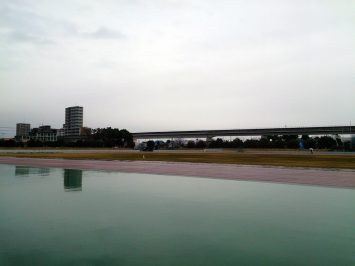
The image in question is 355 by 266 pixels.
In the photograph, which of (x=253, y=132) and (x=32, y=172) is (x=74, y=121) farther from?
(x=32, y=172)

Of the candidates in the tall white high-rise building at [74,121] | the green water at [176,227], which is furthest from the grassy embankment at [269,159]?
the tall white high-rise building at [74,121]

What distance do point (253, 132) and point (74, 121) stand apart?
122 m

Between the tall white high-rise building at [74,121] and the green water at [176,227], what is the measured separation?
189 m

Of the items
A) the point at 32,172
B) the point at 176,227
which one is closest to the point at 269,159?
the point at 32,172

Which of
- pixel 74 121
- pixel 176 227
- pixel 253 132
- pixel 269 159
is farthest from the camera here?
pixel 74 121

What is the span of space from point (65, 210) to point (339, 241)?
684cm

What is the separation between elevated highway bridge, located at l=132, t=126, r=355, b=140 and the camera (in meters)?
101

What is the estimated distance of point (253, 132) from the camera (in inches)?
4569

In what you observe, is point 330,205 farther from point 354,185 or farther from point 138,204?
point 138,204

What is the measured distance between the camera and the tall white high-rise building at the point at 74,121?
629 ft

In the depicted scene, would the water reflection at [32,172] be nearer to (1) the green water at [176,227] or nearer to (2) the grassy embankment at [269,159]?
(1) the green water at [176,227]

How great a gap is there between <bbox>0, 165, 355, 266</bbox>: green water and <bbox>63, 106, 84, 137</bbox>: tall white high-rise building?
18888 centimetres

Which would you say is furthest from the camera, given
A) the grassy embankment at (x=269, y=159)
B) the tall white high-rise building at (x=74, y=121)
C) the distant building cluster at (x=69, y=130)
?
the tall white high-rise building at (x=74, y=121)

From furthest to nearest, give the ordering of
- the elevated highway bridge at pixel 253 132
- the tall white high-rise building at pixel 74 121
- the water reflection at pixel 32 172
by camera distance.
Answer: the tall white high-rise building at pixel 74 121, the elevated highway bridge at pixel 253 132, the water reflection at pixel 32 172
